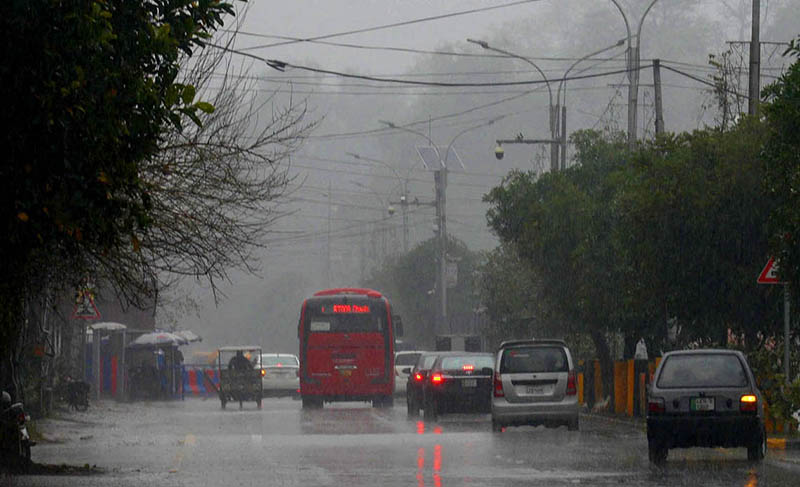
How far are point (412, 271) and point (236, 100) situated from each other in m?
63.4

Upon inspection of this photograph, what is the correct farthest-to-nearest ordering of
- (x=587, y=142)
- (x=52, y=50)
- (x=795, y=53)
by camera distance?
(x=587, y=142) < (x=795, y=53) < (x=52, y=50)

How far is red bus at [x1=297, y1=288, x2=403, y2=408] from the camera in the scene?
4512cm

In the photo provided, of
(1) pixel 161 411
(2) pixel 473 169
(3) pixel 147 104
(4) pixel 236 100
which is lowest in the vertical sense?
(1) pixel 161 411

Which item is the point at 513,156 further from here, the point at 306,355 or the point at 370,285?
the point at 306,355

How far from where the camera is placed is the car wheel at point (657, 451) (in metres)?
20.2

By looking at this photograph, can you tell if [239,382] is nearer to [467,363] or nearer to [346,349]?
[346,349]

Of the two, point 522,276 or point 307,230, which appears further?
point 307,230

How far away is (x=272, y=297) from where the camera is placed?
134 meters

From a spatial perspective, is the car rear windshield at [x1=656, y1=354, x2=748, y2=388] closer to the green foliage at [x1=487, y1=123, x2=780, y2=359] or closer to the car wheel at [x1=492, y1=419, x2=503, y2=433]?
the green foliage at [x1=487, y1=123, x2=780, y2=359]

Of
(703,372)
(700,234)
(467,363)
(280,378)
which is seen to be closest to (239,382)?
(280,378)

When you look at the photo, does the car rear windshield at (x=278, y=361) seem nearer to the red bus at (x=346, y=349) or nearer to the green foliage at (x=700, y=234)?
the red bus at (x=346, y=349)

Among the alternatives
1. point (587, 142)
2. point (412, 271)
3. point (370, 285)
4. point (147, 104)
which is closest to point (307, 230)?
point (370, 285)

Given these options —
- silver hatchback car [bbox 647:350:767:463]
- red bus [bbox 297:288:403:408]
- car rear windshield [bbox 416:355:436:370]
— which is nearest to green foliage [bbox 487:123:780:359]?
silver hatchback car [bbox 647:350:767:463]

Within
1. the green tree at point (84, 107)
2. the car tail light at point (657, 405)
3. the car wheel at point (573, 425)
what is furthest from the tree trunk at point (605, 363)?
the green tree at point (84, 107)
